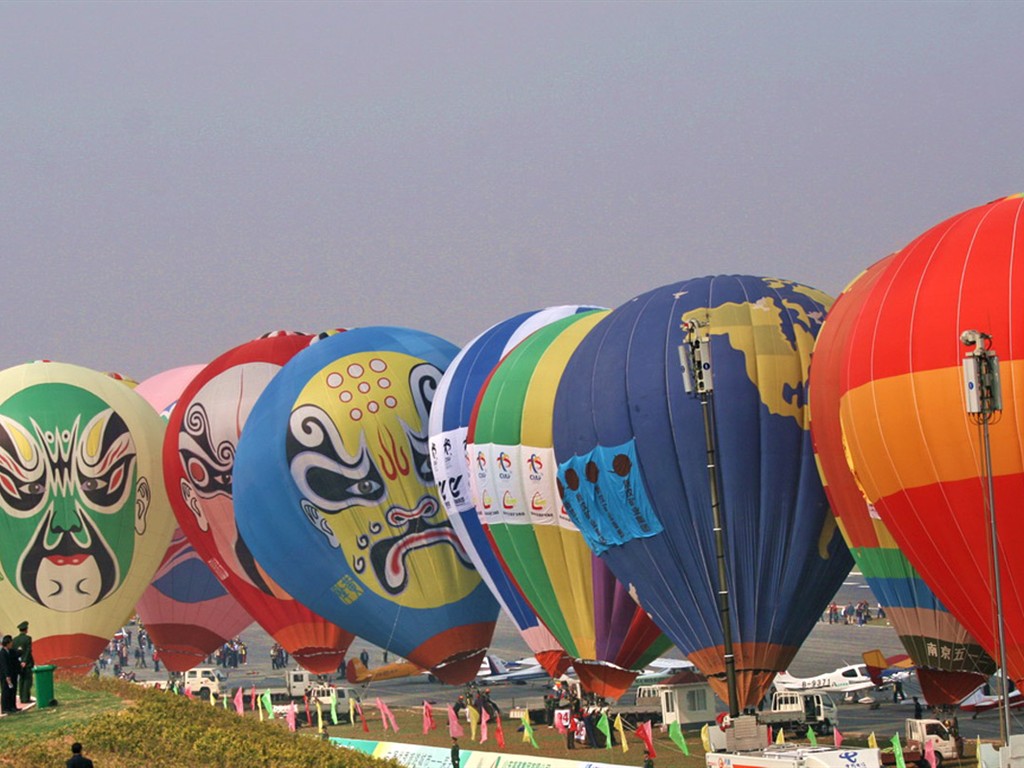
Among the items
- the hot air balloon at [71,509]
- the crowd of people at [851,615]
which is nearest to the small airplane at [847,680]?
the hot air balloon at [71,509]

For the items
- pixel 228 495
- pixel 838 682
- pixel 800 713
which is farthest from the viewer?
pixel 838 682

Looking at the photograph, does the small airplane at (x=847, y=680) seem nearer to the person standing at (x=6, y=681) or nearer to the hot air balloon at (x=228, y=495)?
the hot air balloon at (x=228, y=495)

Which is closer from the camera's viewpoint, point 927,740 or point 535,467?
point 927,740

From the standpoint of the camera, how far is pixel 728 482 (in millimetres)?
35906

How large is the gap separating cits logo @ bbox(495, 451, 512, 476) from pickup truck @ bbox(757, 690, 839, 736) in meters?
8.25

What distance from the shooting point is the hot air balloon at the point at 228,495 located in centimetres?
5103

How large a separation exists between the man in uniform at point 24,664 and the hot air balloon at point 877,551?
15396 millimetres

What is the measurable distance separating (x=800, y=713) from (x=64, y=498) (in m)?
22.5

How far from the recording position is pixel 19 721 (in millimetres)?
25703

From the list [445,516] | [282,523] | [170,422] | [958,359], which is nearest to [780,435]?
[958,359]

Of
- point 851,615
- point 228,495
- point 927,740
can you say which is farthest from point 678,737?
point 851,615

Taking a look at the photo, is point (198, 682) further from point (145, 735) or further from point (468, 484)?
point (145, 735)

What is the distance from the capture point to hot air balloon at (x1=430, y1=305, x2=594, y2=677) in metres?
44.3

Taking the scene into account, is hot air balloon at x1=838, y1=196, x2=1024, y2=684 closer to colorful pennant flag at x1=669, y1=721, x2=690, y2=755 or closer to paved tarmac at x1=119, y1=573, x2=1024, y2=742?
paved tarmac at x1=119, y1=573, x2=1024, y2=742
